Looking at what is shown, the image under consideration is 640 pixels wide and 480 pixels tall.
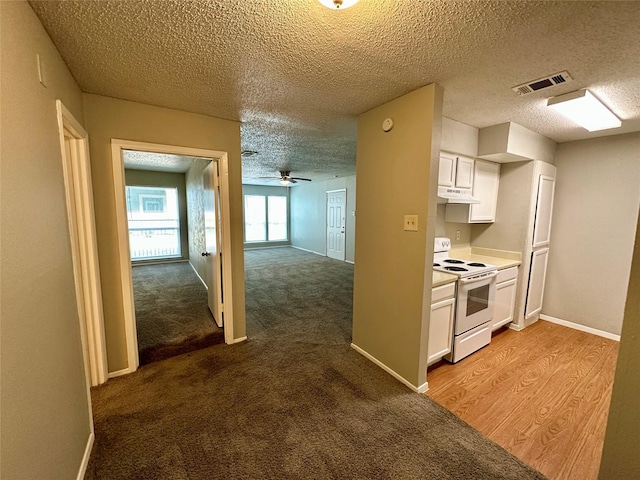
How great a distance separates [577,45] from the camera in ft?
4.78

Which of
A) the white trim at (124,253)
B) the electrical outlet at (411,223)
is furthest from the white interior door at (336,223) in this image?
the white trim at (124,253)

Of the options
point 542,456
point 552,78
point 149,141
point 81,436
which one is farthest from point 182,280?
point 552,78

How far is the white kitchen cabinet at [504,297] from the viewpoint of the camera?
9.89 ft

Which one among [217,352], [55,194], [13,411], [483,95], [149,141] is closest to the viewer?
[13,411]

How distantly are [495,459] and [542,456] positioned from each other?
322mm

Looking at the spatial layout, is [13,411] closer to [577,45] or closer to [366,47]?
[366,47]

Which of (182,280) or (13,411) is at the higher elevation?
(13,411)

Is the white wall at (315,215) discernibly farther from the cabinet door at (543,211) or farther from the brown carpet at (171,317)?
the cabinet door at (543,211)

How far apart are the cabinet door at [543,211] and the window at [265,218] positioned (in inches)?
301

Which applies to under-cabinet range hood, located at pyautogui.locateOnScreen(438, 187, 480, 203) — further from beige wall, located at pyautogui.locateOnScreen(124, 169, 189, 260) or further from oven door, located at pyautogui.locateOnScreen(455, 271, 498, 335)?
beige wall, located at pyautogui.locateOnScreen(124, 169, 189, 260)

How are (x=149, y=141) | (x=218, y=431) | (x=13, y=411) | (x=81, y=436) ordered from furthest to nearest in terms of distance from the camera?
(x=149, y=141) < (x=218, y=431) < (x=81, y=436) < (x=13, y=411)

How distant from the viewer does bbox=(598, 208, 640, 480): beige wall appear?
37.9 inches

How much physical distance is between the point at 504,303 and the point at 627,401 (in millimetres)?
2393

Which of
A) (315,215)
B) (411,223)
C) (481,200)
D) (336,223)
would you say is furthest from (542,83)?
(315,215)
